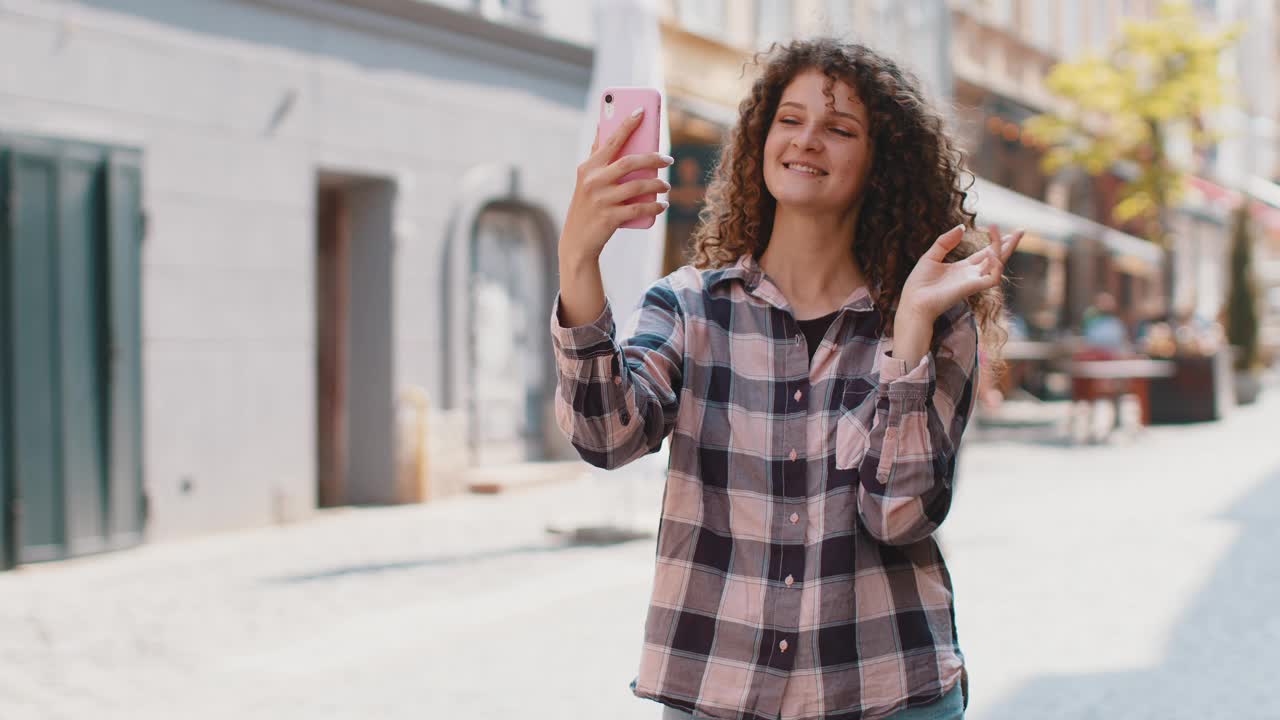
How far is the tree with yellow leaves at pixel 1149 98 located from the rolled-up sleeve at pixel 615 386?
19.7m

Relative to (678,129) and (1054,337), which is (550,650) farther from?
(1054,337)

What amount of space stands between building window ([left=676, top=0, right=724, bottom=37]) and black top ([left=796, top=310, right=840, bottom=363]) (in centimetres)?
1240

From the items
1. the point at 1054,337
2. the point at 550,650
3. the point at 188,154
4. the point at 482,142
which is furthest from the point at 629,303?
the point at 1054,337

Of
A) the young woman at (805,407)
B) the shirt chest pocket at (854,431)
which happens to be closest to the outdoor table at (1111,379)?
the young woman at (805,407)

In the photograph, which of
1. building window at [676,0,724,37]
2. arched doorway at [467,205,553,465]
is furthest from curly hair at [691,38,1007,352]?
building window at [676,0,724,37]

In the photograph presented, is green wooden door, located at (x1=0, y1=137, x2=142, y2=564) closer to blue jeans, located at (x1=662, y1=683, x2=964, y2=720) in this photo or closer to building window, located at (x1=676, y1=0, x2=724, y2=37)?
blue jeans, located at (x1=662, y1=683, x2=964, y2=720)

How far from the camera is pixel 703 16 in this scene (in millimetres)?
14578

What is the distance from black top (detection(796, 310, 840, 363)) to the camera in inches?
78.7

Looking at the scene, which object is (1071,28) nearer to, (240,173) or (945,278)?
(240,173)

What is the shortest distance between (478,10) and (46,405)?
514 centimetres

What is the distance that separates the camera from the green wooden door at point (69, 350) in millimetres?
7434

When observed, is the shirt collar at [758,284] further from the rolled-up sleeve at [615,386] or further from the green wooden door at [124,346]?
the green wooden door at [124,346]

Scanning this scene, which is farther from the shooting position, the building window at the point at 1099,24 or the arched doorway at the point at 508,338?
the building window at the point at 1099,24

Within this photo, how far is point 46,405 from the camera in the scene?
25.0 ft
